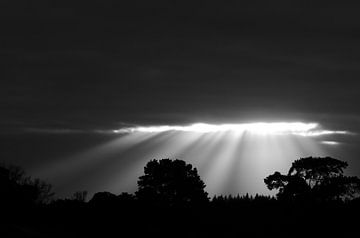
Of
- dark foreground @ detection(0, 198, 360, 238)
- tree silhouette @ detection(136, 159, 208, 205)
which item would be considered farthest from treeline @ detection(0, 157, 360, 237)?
tree silhouette @ detection(136, 159, 208, 205)

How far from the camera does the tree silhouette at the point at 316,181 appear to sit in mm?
74125

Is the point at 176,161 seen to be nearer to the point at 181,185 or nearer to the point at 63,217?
the point at 181,185

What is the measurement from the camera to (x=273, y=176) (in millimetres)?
78750

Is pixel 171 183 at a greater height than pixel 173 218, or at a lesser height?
greater

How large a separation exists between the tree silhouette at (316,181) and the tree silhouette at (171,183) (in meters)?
13.4

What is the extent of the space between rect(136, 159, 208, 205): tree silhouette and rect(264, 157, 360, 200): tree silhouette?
1341cm

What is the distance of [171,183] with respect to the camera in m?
86.3

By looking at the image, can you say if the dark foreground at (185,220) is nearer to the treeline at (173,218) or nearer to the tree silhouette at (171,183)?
the treeline at (173,218)

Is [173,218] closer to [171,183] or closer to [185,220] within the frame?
[185,220]

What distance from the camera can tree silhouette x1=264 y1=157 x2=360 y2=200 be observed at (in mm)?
74125

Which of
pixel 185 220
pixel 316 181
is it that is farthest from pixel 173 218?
pixel 316 181

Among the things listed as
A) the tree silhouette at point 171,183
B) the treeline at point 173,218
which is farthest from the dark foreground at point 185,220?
the tree silhouette at point 171,183

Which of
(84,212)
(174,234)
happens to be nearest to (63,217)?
(84,212)

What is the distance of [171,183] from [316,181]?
22316 millimetres
